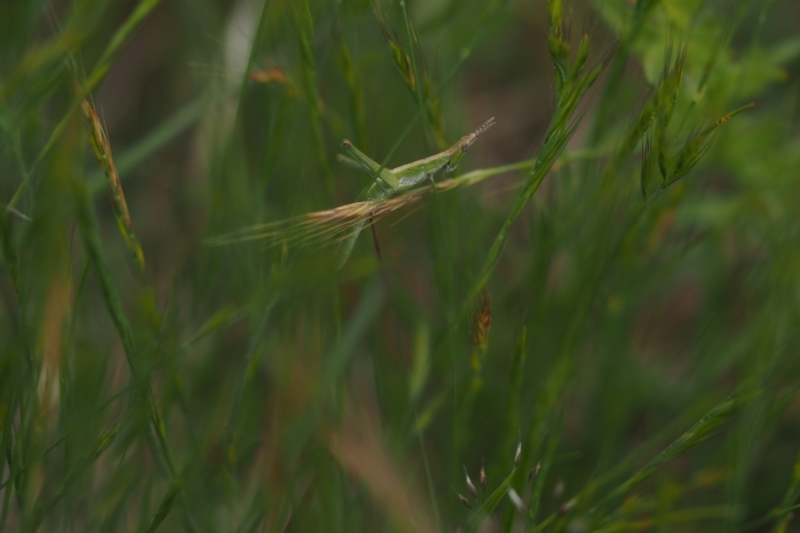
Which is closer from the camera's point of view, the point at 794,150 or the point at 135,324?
the point at 135,324

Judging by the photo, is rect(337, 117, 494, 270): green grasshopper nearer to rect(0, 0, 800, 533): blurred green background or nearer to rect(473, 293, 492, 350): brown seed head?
rect(0, 0, 800, 533): blurred green background

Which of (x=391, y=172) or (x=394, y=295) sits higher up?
(x=391, y=172)

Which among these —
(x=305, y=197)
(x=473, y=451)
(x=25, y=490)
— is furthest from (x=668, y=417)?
(x=25, y=490)

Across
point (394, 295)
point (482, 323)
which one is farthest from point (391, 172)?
point (394, 295)

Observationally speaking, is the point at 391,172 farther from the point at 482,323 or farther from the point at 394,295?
the point at 394,295

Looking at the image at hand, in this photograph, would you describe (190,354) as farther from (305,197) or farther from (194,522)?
(305,197)
